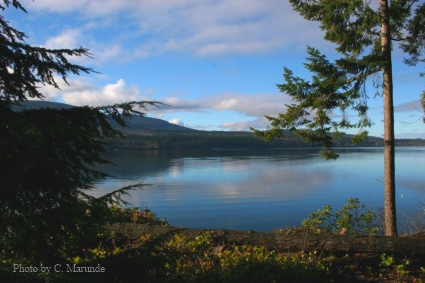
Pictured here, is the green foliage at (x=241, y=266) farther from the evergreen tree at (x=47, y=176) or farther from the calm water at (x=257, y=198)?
the calm water at (x=257, y=198)

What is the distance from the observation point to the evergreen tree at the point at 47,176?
2.86 meters

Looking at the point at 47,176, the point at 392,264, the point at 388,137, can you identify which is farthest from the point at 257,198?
the point at 47,176

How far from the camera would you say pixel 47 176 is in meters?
2.95

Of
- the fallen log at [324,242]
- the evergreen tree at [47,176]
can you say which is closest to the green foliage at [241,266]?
the fallen log at [324,242]

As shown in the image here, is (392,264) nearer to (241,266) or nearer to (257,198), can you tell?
(241,266)

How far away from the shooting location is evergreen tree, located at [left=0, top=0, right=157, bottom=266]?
286cm

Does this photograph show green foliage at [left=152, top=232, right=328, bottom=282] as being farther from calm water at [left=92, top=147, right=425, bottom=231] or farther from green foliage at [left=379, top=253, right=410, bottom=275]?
calm water at [left=92, top=147, right=425, bottom=231]

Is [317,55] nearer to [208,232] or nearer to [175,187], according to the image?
[208,232]

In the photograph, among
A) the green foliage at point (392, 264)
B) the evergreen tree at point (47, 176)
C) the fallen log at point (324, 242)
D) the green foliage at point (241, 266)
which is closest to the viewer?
the evergreen tree at point (47, 176)

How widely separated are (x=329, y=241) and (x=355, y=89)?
4.59 meters

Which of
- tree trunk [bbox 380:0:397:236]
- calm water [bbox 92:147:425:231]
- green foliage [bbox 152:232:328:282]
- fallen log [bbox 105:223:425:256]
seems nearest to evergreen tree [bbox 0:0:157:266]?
green foliage [bbox 152:232:328:282]

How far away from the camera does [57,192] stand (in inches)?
118

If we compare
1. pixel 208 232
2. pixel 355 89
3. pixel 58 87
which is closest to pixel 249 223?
pixel 355 89

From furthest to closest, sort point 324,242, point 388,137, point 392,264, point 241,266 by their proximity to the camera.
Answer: point 388,137 → point 324,242 → point 392,264 → point 241,266
